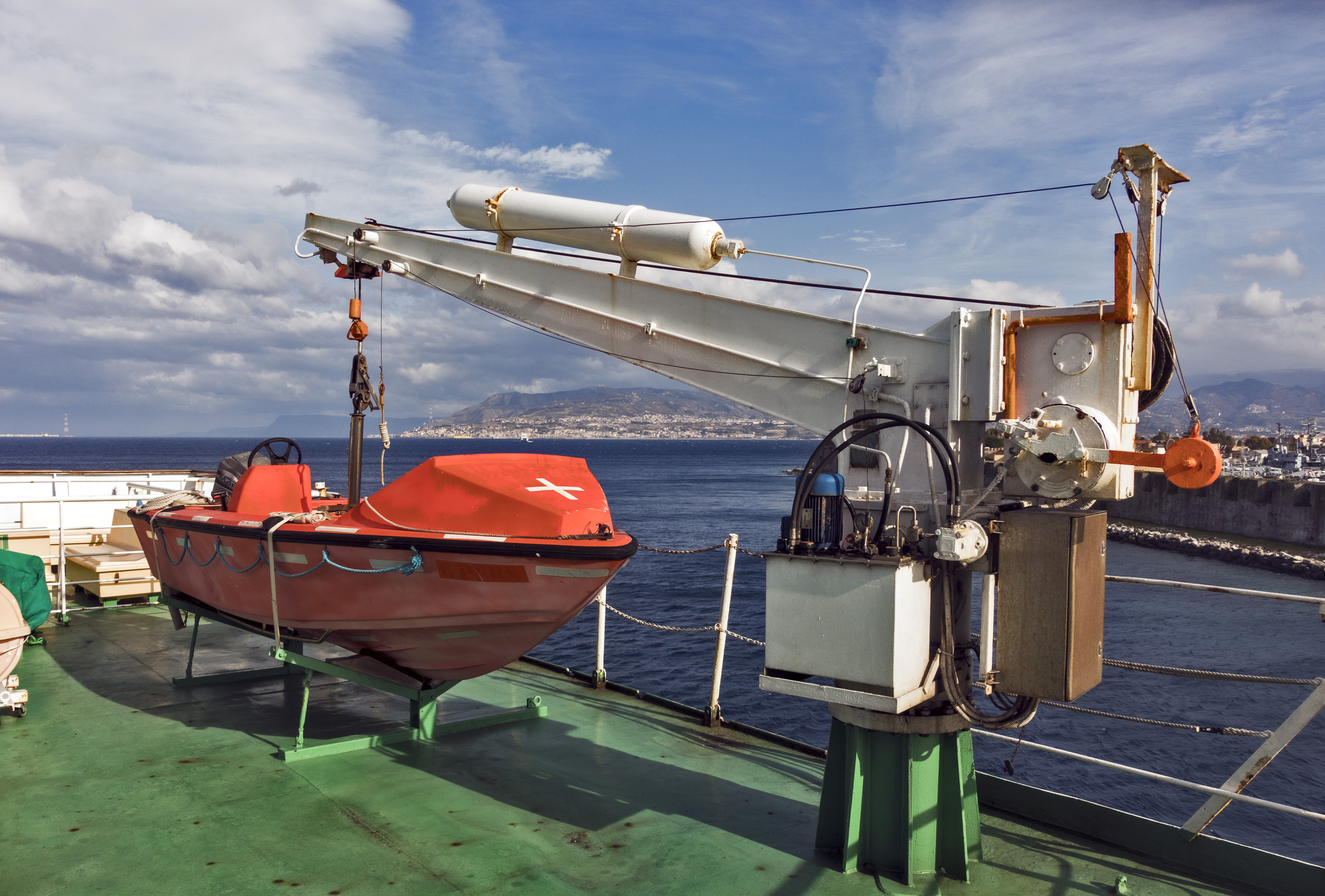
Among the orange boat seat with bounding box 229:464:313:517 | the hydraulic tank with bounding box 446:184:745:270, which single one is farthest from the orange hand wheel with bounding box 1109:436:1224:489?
the orange boat seat with bounding box 229:464:313:517

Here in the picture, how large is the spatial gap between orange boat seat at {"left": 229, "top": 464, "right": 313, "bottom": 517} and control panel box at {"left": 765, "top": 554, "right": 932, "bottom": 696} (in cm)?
509

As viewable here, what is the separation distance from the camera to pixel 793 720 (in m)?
14.7

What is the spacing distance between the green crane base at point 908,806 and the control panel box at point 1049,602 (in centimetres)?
55

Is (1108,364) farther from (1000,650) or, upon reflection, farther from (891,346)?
(1000,650)

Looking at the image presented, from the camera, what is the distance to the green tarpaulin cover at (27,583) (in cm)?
743

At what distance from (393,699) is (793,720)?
8828mm

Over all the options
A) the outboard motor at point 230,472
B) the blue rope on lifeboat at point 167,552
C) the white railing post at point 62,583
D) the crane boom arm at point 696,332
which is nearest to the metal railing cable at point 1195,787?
the crane boom arm at point 696,332

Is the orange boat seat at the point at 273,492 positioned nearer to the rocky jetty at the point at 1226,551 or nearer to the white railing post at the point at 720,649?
the white railing post at the point at 720,649

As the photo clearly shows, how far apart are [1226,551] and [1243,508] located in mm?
6652

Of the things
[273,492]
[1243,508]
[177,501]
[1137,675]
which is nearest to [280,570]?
[273,492]

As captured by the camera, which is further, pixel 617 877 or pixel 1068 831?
pixel 1068 831

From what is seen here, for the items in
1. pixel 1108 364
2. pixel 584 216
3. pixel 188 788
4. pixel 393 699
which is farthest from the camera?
pixel 393 699

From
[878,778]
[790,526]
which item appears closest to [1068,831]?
[878,778]

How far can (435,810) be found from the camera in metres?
A: 5.20
